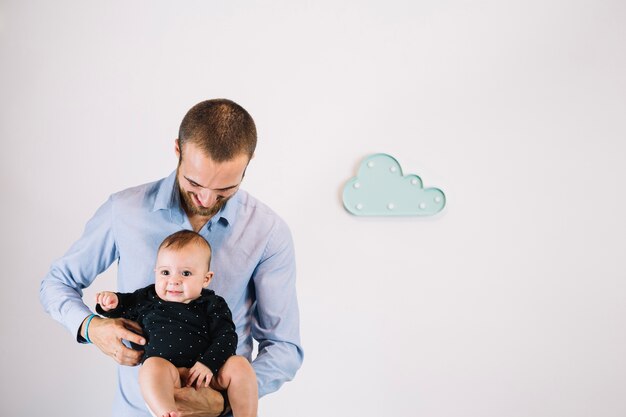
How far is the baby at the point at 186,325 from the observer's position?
1418 millimetres

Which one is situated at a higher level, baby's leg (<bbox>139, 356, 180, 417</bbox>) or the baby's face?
the baby's face

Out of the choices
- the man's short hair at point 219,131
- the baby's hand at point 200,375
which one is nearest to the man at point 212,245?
the man's short hair at point 219,131

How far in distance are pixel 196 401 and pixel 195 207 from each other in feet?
1.42

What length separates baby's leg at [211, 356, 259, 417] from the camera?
144cm

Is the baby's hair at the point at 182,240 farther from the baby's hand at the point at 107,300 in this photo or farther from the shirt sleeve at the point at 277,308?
the shirt sleeve at the point at 277,308

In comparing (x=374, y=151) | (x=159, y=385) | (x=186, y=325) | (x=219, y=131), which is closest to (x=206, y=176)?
(x=219, y=131)

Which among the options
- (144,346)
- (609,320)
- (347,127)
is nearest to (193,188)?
(144,346)

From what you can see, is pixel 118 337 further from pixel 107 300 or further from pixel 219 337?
pixel 219 337

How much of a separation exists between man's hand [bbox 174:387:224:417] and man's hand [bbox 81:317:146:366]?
0.43 ft

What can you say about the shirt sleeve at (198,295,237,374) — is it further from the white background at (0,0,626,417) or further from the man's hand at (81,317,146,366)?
the white background at (0,0,626,417)

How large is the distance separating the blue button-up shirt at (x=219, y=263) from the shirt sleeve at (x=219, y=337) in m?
0.17

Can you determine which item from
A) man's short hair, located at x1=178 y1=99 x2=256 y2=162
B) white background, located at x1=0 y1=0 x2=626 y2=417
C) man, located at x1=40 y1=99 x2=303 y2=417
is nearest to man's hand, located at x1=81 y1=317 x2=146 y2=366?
man, located at x1=40 y1=99 x2=303 y2=417

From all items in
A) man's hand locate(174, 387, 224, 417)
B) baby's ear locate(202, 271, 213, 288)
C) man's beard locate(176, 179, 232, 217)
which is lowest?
man's hand locate(174, 387, 224, 417)

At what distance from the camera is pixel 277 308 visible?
1.74 meters
